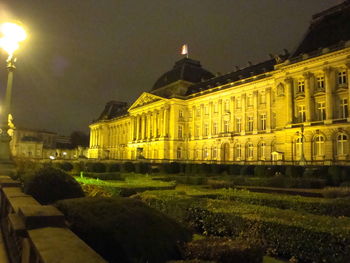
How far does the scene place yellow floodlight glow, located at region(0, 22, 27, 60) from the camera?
14133mm

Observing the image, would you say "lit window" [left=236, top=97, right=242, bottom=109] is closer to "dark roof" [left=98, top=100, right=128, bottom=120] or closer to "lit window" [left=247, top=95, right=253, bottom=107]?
"lit window" [left=247, top=95, right=253, bottom=107]

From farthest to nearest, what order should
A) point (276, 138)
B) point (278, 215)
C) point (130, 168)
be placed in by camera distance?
point (276, 138) → point (130, 168) → point (278, 215)

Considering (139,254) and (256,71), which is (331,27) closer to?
(256,71)

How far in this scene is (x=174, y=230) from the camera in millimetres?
4730

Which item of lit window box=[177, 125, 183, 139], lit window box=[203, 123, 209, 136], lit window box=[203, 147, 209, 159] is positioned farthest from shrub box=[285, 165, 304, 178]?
lit window box=[177, 125, 183, 139]

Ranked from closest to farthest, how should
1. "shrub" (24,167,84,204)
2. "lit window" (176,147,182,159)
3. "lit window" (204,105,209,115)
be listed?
"shrub" (24,167,84,204) < "lit window" (204,105,209,115) < "lit window" (176,147,182,159)

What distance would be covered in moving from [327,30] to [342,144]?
16.8 meters

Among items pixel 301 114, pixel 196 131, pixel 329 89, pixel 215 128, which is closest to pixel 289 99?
pixel 301 114

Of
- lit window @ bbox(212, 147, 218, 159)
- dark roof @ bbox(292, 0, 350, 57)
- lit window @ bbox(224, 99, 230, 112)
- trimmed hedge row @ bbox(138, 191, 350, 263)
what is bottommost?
trimmed hedge row @ bbox(138, 191, 350, 263)

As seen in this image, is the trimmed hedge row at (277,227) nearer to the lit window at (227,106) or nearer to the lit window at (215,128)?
the lit window at (227,106)

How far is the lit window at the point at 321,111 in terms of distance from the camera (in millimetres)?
39906

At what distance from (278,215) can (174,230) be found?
3631mm

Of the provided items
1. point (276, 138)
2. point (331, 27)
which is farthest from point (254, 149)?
point (331, 27)

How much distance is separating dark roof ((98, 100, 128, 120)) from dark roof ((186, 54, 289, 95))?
1597 inches
